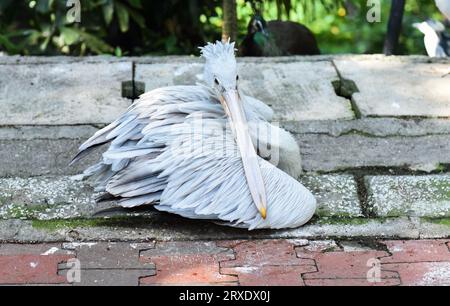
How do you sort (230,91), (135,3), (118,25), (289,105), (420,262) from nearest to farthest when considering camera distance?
(420,262) < (230,91) < (289,105) < (135,3) < (118,25)

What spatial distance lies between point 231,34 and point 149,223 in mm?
2734

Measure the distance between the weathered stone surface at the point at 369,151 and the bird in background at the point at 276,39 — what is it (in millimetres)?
1828

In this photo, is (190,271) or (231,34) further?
(231,34)

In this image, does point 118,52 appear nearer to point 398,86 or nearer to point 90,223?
point 398,86

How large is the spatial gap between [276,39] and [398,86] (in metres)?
1.55

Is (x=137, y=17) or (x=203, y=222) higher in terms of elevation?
(x=137, y=17)

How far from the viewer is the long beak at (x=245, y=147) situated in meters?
4.15

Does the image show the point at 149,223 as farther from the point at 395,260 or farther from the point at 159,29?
the point at 159,29

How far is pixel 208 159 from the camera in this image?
4254 mm

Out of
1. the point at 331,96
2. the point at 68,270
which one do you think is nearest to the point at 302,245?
the point at 68,270

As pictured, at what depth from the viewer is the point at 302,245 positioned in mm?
4102

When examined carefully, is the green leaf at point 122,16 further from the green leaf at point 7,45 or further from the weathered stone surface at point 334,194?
the weathered stone surface at point 334,194

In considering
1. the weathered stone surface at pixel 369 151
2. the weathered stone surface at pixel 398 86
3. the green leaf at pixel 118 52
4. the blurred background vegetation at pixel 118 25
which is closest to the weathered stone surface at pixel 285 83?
the weathered stone surface at pixel 398 86

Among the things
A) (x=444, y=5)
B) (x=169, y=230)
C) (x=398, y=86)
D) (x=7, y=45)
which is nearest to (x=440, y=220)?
(x=169, y=230)
